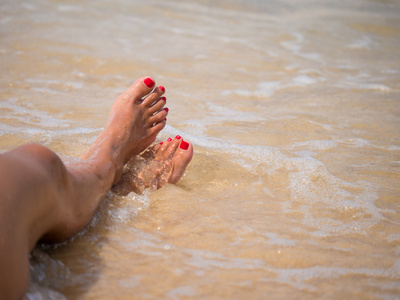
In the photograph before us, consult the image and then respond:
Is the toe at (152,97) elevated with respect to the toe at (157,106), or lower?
elevated

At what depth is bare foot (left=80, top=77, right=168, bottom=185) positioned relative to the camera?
1.69 meters

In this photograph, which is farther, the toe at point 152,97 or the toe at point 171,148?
the toe at point 152,97

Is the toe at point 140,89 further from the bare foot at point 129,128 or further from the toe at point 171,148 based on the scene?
the toe at point 171,148

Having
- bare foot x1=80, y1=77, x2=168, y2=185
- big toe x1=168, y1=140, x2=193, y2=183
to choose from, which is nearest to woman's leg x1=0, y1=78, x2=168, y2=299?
bare foot x1=80, y1=77, x2=168, y2=185

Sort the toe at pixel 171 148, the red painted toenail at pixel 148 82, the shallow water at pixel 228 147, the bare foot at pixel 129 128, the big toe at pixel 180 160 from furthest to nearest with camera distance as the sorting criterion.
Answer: the red painted toenail at pixel 148 82 → the toe at pixel 171 148 → the big toe at pixel 180 160 → the bare foot at pixel 129 128 → the shallow water at pixel 228 147

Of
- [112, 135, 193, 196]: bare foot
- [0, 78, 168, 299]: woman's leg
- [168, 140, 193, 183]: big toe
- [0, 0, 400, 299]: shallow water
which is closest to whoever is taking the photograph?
[0, 78, 168, 299]: woman's leg

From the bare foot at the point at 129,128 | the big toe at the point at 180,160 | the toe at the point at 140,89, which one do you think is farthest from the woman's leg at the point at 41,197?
the toe at the point at 140,89

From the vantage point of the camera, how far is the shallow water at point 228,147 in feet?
4.05

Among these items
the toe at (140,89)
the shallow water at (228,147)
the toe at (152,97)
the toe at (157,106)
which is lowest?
the shallow water at (228,147)

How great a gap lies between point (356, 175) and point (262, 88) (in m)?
1.73

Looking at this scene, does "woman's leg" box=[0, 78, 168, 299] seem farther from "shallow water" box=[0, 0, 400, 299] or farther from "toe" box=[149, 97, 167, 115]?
"toe" box=[149, 97, 167, 115]

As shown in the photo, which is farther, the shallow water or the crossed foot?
the crossed foot

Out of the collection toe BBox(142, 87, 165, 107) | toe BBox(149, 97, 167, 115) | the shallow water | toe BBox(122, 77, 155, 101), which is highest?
toe BBox(122, 77, 155, 101)

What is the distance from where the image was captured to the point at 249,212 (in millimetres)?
1636
